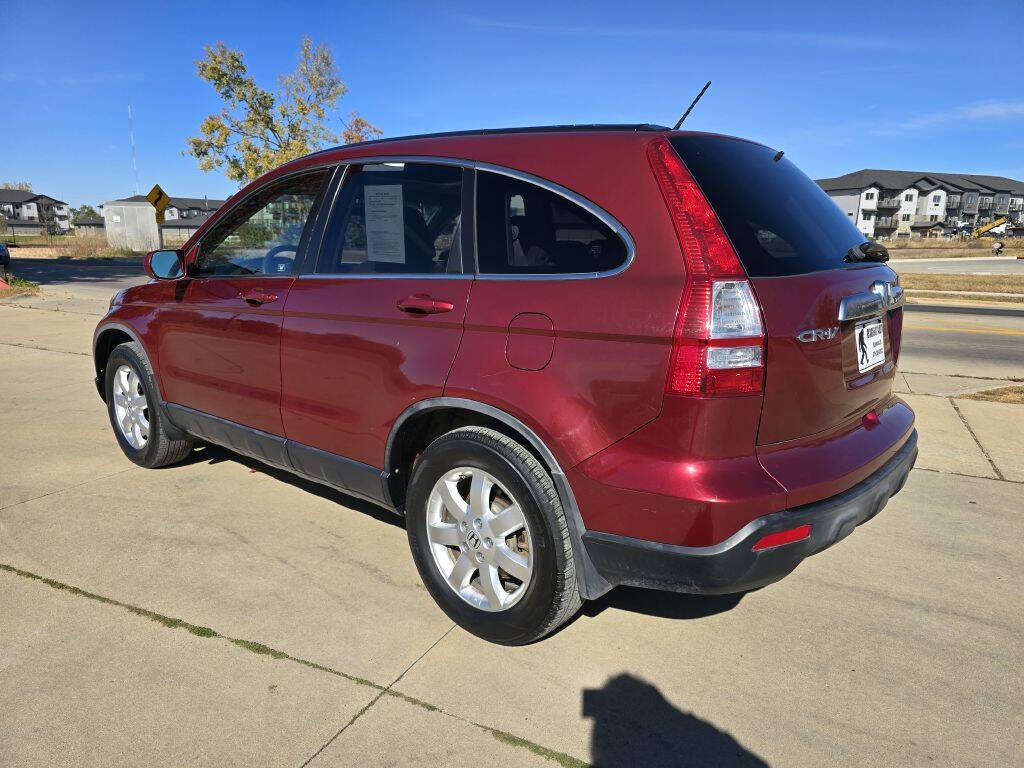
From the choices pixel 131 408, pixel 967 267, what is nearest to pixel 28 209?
pixel 967 267

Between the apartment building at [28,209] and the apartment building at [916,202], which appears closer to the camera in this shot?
the apartment building at [916,202]

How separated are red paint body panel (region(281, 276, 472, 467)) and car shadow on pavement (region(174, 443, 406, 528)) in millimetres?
701

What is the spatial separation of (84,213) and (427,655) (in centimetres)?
16457

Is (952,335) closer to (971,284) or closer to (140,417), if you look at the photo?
(140,417)

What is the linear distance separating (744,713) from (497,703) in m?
0.82

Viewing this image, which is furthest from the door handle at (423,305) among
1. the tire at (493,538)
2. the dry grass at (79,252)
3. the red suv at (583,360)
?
the dry grass at (79,252)

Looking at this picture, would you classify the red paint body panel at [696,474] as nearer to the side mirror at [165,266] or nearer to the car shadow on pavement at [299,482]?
the car shadow on pavement at [299,482]

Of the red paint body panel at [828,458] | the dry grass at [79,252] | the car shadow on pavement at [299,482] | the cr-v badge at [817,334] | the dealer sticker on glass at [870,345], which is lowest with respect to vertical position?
the car shadow on pavement at [299,482]

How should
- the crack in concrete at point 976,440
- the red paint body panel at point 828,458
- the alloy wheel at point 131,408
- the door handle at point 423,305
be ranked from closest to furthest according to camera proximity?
the red paint body panel at point 828,458 → the door handle at point 423,305 → the alloy wheel at point 131,408 → the crack in concrete at point 976,440

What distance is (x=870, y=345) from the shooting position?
103 inches

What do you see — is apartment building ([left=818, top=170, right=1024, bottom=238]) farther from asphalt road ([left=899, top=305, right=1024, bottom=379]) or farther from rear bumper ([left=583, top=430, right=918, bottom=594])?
rear bumper ([left=583, top=430, right=918, bottom=594])

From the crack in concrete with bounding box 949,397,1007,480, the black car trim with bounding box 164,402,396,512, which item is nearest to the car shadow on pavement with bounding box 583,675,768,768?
the black car trim with bounding box 164,402,396,512

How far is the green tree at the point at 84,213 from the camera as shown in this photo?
136 meters

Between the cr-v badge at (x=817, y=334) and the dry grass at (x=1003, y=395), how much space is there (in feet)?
17.7
